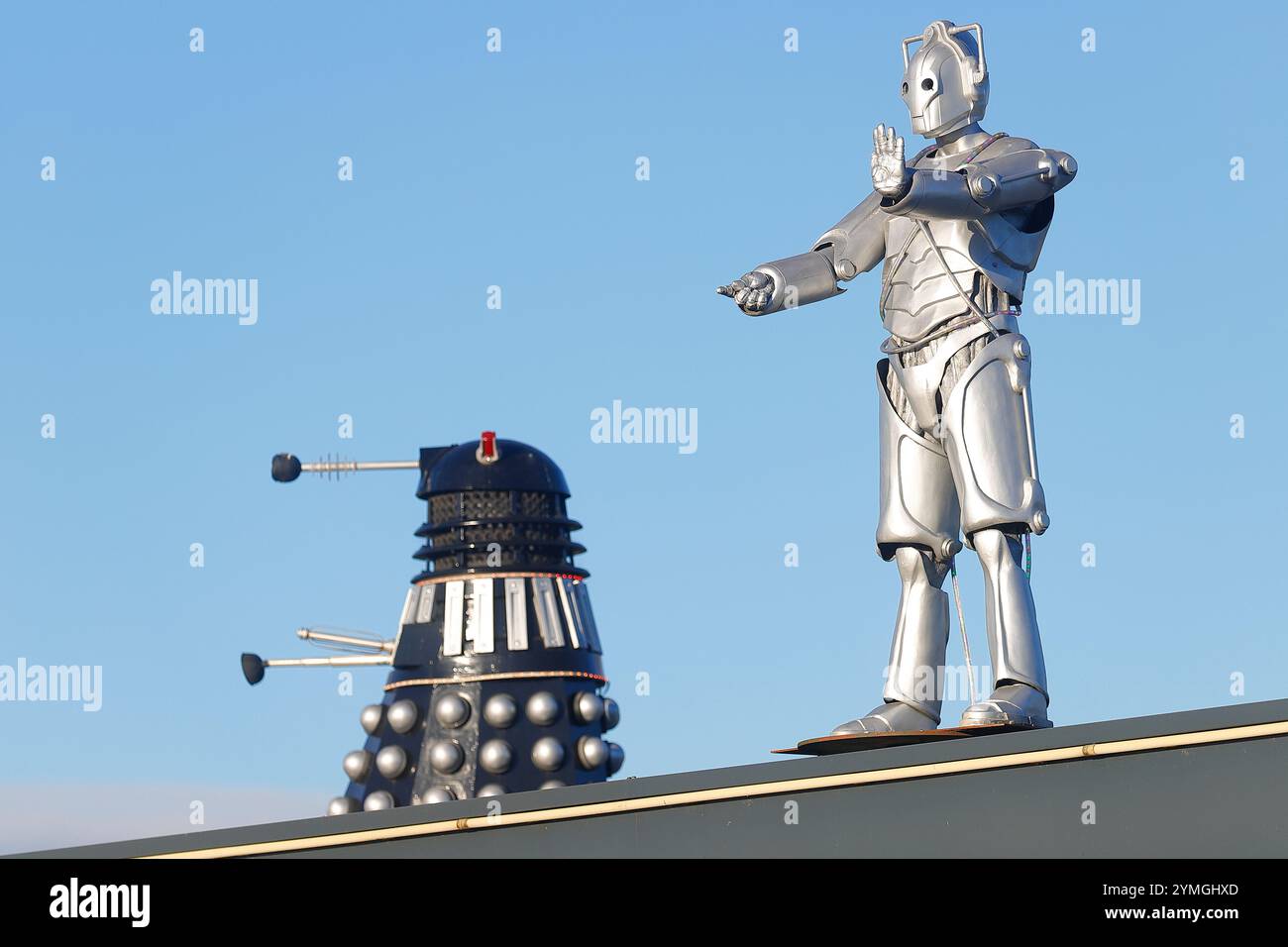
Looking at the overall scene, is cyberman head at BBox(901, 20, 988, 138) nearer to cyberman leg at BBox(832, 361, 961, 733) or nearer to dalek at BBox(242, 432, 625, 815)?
cyberman leg at BBox(832, 361, 961, 733)

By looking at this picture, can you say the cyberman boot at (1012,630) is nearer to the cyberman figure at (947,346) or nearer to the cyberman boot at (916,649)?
the cyberman figure at (947,346)

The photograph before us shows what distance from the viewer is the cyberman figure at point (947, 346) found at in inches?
423

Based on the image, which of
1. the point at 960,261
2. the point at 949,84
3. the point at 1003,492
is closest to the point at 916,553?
the point at 1003,492

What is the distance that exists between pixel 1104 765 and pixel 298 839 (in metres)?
4.37

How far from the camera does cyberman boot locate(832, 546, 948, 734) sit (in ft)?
36.4

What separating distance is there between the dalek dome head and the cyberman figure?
18205mm

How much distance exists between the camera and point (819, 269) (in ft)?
38.9

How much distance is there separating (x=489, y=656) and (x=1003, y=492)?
752 inches

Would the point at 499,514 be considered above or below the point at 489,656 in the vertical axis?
above

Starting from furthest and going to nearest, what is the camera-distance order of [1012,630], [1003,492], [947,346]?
[947,346]
[1003,492]
[1012,630]

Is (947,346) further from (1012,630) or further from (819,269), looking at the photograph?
(1012,630)

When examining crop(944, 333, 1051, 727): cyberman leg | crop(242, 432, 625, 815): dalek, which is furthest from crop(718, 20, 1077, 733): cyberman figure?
crop(242, 432, 625, 815): dalek

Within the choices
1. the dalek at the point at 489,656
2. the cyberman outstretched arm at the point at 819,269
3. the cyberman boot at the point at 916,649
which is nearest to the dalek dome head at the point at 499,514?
the dalek at the point at 489,656
